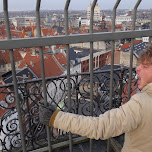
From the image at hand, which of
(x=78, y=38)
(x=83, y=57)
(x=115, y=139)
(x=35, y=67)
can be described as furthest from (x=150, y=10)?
(x=83, y=57)

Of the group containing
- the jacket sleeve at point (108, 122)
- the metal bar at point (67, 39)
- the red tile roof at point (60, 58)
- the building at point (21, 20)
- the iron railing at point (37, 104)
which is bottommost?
the red tile roof at point (60, 58)

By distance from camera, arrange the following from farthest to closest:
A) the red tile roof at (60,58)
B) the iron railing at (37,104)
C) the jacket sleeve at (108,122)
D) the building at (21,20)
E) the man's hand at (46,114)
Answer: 1. the red tile roof at (60,58)
2. the iron railing at (37,104)
3. the building at (21,20)
4. the man's hand at (46,114)
5. the jacket sleeve at (108,122)

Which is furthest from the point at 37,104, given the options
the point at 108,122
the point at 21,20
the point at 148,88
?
the point at 21,20

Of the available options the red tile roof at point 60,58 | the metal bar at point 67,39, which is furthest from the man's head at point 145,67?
the red tile roof at point 60,58

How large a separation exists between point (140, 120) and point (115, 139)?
1.57 metres

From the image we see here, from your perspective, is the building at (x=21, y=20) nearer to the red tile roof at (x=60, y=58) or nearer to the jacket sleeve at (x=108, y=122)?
the jacket sleeve at (x=108, y=122)

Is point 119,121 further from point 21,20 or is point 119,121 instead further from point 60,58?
point 21,20

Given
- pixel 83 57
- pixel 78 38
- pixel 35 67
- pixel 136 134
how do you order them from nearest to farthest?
1. pixel 136 134
2. pixel 78 38
3. pixel 35 67
4. pixel 83 57

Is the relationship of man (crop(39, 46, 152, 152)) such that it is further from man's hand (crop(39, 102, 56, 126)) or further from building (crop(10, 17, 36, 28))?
building (crop(10, 17, 36, 28))

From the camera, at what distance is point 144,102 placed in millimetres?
1349

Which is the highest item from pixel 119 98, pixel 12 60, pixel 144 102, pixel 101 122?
pixel 12 60

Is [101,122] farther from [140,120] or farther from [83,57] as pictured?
[83,57]

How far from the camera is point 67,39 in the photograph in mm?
1581

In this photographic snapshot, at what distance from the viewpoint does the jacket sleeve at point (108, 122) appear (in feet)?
4.39
